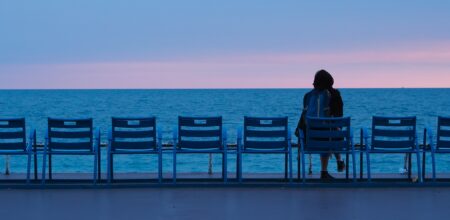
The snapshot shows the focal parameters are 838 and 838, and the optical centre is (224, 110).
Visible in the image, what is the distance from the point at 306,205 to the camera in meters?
Result: 7.96

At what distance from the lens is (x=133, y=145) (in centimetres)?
960

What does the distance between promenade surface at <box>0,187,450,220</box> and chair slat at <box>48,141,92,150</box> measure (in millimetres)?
697

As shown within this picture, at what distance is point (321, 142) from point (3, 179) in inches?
146

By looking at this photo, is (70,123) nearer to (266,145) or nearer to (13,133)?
(13,133)

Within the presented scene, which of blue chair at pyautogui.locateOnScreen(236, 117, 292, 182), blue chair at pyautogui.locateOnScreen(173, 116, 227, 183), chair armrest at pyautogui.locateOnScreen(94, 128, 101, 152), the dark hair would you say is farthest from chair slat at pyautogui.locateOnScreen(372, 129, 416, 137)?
chair armrest at pyautogui.locateOnScreen(94, 128, 101, 152)

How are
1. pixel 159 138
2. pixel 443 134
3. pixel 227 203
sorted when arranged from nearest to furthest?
1. pixel 227 203
2. pixel 159 138
3. pixel 443 134

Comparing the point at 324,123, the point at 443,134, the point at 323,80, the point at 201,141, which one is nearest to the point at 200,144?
the point at 201,141

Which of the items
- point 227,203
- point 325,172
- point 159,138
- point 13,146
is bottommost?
point 227,203

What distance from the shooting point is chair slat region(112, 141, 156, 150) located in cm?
954

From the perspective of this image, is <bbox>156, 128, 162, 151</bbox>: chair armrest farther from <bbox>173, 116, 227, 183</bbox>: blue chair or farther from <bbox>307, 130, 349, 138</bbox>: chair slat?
<bbox>307, 130, 349, 138</bbox>: chair slat

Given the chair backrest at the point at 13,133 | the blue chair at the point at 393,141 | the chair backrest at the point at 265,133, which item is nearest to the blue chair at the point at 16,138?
the chair backrest at the point at 13,133

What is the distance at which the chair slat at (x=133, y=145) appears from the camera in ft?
31.3

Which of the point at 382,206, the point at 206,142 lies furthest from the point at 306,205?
the point at 206,142

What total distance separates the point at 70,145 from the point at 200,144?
149 cm
